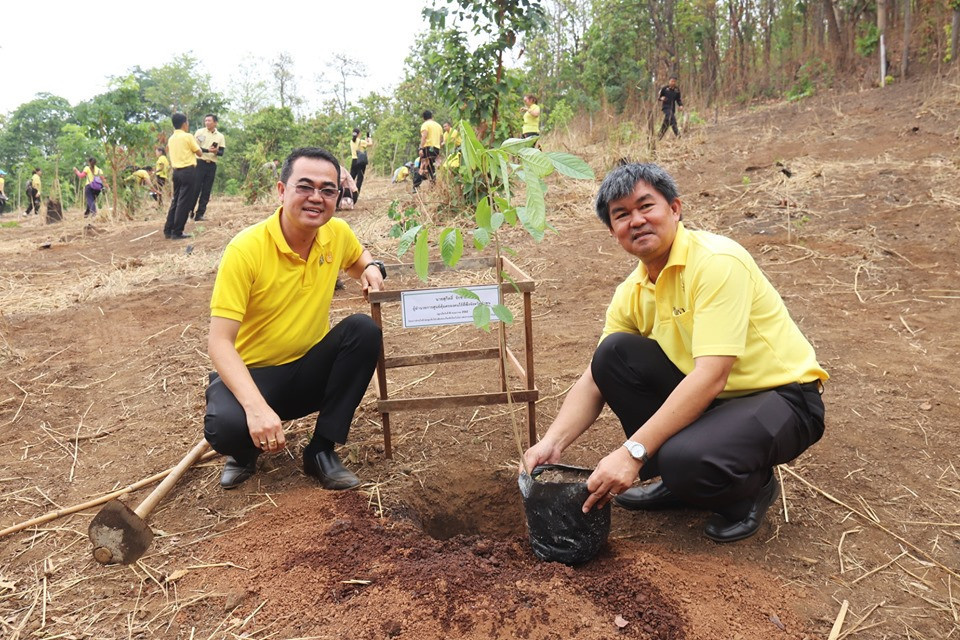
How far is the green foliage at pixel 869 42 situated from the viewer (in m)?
12.7

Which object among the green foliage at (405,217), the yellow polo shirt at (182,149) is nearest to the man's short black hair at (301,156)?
the green foliage at (405,217)

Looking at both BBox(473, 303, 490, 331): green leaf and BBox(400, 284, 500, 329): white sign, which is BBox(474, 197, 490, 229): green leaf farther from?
BBox(400, 284, 500, 329): white sign

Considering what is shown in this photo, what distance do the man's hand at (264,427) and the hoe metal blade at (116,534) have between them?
401 mm

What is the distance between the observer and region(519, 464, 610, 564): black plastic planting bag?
6.03ft

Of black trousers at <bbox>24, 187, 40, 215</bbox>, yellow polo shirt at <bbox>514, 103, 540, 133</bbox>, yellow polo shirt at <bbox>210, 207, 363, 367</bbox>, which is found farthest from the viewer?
black trousers at <bbox>24, 187, 40, 215</bbox>

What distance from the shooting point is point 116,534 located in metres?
1.92

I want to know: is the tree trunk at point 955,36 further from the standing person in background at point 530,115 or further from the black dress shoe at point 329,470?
the black dress shoe at point 329,470

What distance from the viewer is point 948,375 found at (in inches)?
120

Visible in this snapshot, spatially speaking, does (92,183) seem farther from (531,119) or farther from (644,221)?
(644,221)

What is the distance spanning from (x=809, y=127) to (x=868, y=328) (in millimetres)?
6382

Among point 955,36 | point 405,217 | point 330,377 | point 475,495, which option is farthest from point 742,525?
point 955,36

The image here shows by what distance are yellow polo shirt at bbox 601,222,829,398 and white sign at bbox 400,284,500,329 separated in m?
0.53

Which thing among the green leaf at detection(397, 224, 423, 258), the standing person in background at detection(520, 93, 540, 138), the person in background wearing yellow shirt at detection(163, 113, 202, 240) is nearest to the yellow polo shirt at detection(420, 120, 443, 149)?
the standing person in background at detection(520, 93, 540, 138)

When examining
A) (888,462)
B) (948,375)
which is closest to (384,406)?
(888,462)
